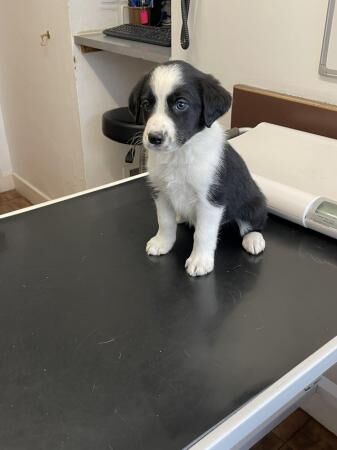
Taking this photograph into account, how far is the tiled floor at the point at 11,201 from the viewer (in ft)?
9.24

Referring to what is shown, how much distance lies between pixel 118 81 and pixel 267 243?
5.01 ft

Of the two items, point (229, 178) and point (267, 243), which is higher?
point (229, 178)

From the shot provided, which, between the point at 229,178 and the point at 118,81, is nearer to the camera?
the point at 229,178

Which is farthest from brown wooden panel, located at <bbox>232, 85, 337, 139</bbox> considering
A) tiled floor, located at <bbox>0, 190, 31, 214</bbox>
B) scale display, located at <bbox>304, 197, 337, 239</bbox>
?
tiled floor, located at <bbox>0, 190, 31, 214</bbox>

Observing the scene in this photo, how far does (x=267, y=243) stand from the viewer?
36.4 inches

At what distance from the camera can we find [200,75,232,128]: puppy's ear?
30.1 inches

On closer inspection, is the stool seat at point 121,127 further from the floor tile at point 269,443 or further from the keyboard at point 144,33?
the floor tile at point 269,443

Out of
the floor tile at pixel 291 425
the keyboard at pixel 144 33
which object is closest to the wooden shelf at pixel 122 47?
the keyboard at pixel 144 33

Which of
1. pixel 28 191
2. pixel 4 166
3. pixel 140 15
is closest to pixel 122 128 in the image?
pixel 140 15

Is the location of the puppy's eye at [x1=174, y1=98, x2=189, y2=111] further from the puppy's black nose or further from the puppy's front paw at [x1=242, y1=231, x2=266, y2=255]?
the puppy's front paw at [x1=242, y1=231, x2=266, y2=255]

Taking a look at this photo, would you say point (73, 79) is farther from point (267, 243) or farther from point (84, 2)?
point (267, 243)

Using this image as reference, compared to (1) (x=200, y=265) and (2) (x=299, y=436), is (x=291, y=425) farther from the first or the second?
(1) (x=200, y=265)

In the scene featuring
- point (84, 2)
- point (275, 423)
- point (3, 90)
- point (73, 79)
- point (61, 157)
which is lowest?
point (275, 423)

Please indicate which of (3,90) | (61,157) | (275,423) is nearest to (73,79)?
(61,157)
